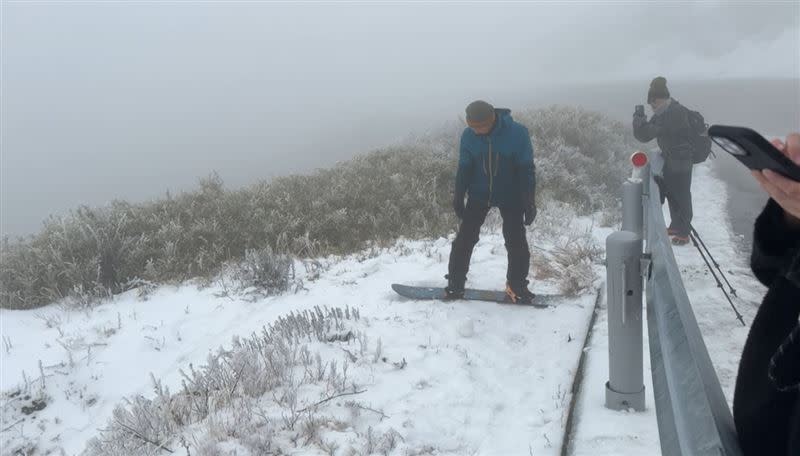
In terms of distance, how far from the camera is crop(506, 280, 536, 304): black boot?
20.1 feet

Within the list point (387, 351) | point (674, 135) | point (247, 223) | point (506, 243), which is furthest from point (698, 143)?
point (247, 223)

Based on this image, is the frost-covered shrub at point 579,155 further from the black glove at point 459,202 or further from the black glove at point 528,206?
the black glove at point 459,202

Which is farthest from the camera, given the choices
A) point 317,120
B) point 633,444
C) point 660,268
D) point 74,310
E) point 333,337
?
point 317,120

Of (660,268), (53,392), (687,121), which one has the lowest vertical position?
(53,392)

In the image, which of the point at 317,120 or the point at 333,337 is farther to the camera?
the point at 317,120

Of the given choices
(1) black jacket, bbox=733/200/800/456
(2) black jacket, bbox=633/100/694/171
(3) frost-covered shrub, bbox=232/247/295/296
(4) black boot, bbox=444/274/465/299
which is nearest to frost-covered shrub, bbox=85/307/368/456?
(4) black boot, bbox=444/274/465/299

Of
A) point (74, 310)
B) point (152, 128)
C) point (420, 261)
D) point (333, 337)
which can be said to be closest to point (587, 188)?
point (420, 261)

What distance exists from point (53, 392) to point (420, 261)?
412 centimetres

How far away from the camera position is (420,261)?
7.73 m

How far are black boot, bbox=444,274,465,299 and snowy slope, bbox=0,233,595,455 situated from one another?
0.16 m

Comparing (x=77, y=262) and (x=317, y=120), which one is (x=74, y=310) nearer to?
(x=77, y=262)

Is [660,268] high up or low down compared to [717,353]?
up

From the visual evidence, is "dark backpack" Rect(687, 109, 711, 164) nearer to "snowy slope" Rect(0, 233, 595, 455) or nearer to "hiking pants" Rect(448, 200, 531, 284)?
"snowy slope" Rect(0, 233, 595, 455)

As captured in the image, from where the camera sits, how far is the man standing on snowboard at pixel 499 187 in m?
6.04
